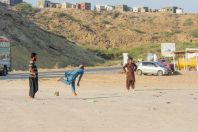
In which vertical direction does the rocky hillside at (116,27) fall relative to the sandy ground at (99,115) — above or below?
above

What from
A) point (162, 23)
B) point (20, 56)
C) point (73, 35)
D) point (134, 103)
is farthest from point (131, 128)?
point (162, 23)

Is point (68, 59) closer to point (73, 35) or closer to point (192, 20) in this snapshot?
point (73, 35)

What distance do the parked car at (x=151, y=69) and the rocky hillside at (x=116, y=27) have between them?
7105 centimetres

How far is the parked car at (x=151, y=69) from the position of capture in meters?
55.8

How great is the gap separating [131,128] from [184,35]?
140641 millimetres

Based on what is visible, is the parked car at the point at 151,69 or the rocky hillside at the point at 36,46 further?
the rocky hillside at the point at 36,46

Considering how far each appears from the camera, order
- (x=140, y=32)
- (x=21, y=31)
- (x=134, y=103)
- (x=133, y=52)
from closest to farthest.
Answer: (x=134, y=103) → (x=21, y=31) → (x=133, y=52) → (x=140, y=32)

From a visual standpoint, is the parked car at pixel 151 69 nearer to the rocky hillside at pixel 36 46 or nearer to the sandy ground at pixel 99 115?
the rocky hillside at pixel 36 46

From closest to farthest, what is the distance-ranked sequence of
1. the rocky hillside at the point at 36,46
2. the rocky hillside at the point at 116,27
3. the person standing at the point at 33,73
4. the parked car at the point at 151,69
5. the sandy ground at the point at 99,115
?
the sandy ground at the point at 99,115 → the person standing at the point at 33,73 → the parked car at the point at 151,69 → the rocky hillside at the point at 36,46 → the rocky hillside at the point at 116,27

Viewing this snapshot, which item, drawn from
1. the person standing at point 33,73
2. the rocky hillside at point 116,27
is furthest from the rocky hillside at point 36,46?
the person standing at point 33,73

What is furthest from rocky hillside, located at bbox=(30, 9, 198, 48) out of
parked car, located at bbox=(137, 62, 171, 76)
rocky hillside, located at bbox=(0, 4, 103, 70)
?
parked car, located at bbox=(137, 62, 171, 76)

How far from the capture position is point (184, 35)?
154 metres

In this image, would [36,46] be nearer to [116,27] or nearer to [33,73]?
[33,73]

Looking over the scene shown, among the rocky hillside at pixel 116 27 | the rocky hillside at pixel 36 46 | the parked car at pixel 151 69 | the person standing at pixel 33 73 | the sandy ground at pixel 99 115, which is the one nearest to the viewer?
the sandy ground at pixel 99 115
